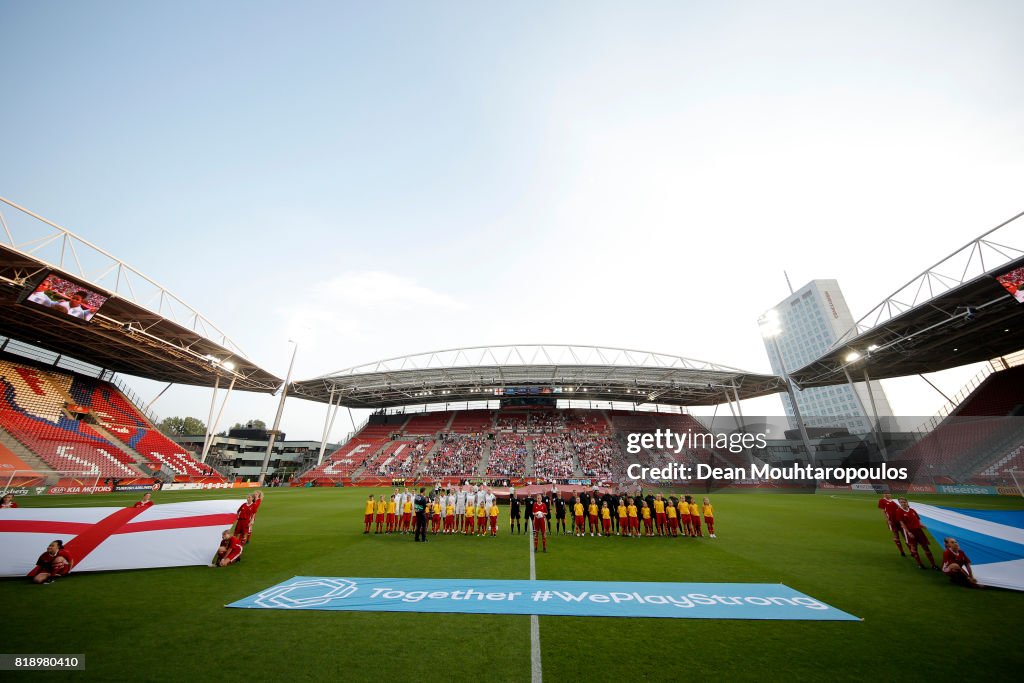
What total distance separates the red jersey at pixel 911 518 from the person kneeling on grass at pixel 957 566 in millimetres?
1139

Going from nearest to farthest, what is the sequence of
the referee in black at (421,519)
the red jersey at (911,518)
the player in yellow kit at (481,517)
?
the red jersey at (911,518) < the referee in black at (421,519) < the player in yellow kit at (481,517)

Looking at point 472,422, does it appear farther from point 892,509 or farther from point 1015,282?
point 1015,282

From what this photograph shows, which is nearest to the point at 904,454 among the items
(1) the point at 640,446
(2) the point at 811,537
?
(1) the point at 640,446

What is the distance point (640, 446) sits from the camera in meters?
40.2

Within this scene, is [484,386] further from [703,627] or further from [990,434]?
[990,434]

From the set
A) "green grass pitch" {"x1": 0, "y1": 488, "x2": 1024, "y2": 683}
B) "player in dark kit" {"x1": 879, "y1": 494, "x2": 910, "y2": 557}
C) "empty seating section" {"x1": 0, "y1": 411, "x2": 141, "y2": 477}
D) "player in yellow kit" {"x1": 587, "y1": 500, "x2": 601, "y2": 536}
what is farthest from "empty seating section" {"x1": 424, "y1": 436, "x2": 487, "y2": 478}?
"player in dark kit" {"x1": 879, "y1": 494, "x2": 910, "y2": 557}

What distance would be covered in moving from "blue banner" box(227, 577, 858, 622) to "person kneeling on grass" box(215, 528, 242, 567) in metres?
2.22

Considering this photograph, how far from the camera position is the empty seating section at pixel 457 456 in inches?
1481

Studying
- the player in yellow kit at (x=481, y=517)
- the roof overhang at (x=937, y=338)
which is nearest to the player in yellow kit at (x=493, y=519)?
the player in yellow kit at (x=481, y=517)

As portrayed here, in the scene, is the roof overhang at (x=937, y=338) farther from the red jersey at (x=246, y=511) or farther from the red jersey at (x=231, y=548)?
the red jersey at (x=231, y=548)

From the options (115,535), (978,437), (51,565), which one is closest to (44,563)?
(51,565)

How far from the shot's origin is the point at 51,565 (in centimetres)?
666

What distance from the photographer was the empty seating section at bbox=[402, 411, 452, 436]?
47.0m

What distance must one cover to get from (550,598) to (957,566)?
7.45m
